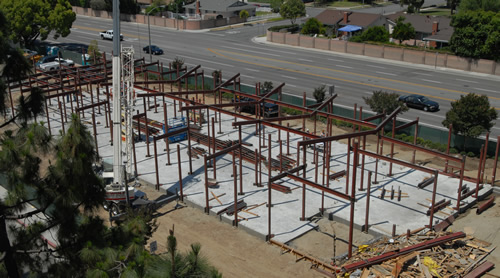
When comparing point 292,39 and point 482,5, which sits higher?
point 482,5

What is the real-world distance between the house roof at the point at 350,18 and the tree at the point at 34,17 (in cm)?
3480

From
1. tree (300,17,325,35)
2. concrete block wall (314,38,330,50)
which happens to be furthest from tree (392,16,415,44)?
tree (300,17,325,35)

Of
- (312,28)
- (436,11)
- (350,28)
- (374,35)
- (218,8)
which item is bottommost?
(374,35)

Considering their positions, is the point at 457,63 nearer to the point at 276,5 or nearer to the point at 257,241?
the point at 257,241

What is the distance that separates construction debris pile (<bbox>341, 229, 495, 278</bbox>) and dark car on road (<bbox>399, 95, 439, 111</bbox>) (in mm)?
21778

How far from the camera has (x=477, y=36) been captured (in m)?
57.5

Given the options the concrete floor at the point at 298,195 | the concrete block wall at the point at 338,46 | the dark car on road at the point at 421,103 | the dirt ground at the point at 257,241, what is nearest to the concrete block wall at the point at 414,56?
the concrete block wall at the point at 338,46

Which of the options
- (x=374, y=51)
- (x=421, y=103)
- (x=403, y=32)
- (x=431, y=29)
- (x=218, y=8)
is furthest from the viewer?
(x=218, y=8)

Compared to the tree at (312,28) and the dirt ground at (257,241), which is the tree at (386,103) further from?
the tree at (312,28)

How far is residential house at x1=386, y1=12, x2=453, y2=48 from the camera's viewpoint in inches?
2667

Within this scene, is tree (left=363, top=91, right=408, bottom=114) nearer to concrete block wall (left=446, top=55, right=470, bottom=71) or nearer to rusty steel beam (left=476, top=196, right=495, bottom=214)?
rusty steel beam (left=476, top=196, right=495, bottom=214)

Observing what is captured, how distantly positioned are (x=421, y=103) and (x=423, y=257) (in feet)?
81.5

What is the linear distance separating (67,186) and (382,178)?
22376 mm

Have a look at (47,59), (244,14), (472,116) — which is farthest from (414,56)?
(47,59)
